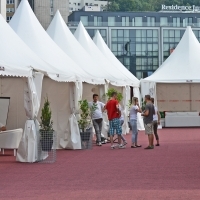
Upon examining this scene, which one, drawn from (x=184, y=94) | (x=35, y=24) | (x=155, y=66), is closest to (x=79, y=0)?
(x=155, y=66)

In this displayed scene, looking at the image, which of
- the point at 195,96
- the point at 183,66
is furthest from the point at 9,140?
the point at 195,96

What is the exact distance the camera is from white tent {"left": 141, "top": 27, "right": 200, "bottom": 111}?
116 feet

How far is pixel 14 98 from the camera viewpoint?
70.2 feet

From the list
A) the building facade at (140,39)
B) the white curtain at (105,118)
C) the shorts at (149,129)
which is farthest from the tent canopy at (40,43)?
the building facade at (140,39)

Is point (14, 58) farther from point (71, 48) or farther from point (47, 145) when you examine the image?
point (71, 48)

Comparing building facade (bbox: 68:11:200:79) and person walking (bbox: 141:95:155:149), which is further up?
building facade (bbox: 68:11:200:79)

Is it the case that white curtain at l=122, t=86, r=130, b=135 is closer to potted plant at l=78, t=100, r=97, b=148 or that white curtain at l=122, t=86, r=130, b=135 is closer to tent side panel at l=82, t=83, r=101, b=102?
tent side panel at l=82, t=83, r=101, b=102

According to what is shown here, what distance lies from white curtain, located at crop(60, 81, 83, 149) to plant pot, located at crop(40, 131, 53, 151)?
4022 millimetres

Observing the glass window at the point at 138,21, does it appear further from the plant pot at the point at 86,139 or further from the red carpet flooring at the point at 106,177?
the red carpet flooring at the point at 106,177

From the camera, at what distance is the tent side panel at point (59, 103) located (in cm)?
2105

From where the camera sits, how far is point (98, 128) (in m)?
22.4

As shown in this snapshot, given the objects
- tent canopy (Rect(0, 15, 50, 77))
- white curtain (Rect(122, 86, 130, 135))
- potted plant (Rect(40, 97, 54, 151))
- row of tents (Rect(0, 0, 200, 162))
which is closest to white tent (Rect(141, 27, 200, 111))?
row of tents (Rect(0, 0, 200, 162))

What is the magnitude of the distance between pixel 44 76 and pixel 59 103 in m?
1.67

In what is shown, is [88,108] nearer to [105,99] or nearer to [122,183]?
[105,99]
